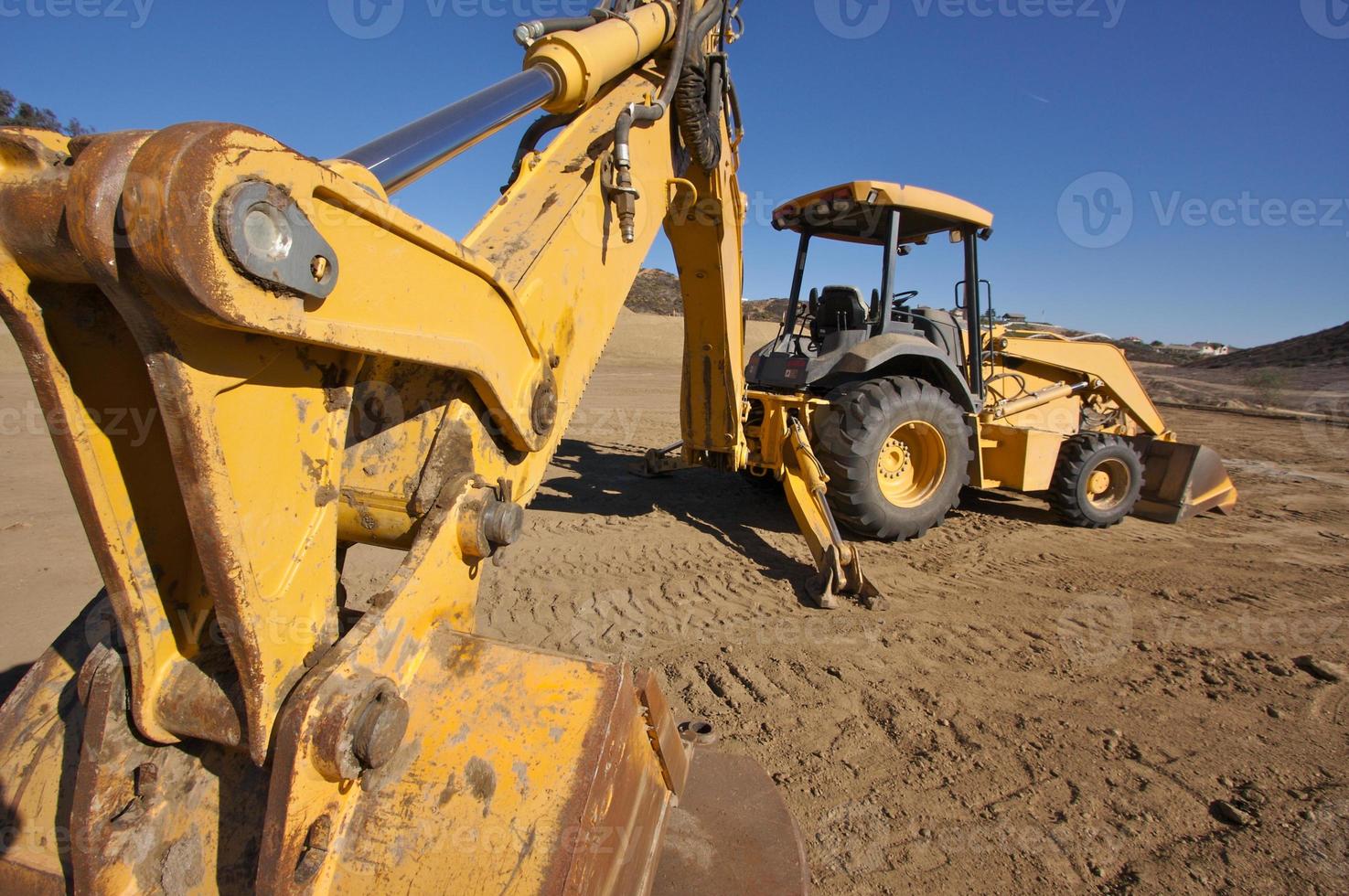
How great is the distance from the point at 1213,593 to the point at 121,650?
Answer: 537 centimetres

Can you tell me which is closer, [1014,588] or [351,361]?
[351,361]

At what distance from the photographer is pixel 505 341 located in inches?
65.8

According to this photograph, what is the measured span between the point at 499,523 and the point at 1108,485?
20.3 ft

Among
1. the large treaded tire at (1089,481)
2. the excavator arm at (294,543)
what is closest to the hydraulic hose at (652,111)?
the excavator arm at (294,543)

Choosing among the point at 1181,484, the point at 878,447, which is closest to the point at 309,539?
the point at 878,447

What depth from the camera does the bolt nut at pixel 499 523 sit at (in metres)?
1.55

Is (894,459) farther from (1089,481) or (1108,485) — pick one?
(1108,485)

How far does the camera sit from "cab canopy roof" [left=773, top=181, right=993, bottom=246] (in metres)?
5.05

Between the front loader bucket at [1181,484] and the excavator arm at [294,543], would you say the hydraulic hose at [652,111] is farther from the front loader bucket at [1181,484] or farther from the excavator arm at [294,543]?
the front loader bucket at [1181,484]

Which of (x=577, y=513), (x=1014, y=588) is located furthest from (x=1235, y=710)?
(x=577, y=513)

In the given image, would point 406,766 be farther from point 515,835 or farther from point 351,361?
point 351,361

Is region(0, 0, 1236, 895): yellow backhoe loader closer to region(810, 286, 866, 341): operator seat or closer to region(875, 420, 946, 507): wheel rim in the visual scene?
region(875, 420, 946, 507): wheel rim

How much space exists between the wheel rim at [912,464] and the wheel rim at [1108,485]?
1.73 metres

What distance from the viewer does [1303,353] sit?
27.0 meters
